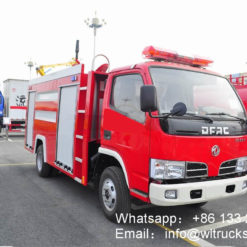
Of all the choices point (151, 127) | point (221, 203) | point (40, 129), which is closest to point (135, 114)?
point (151, 127)

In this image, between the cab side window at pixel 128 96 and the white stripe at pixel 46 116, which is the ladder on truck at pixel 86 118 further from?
the white stripe at pixel 46 116

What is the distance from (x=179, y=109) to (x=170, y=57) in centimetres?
114

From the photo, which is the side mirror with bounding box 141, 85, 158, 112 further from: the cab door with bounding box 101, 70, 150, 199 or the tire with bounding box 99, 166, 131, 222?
the tire with bounding box 99, 166, 131, 222

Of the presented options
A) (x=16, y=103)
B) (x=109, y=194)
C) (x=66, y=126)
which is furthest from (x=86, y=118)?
(x=16, y=103)

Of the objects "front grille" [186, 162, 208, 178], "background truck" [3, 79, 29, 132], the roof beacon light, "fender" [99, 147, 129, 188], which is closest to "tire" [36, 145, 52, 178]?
"fender" [99, 147, 129, 188]

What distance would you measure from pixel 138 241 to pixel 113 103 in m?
1.89

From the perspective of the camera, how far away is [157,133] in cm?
326

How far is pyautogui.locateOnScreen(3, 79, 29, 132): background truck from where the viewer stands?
638 inches

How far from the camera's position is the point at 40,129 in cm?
657

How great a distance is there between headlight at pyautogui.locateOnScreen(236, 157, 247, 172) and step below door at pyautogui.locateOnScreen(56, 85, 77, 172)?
2.71 meters

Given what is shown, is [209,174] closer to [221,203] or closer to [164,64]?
[164,64]

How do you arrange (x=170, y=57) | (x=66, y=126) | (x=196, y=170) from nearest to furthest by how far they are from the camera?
1. (x=196, y=170)
2. (x=170, y=57)
3. (x=66, y=126)

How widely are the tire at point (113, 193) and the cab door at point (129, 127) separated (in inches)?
8.4

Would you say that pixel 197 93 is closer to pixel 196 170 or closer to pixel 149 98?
pixel 149 98
